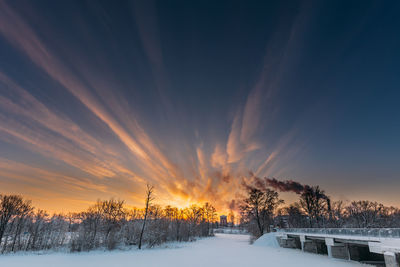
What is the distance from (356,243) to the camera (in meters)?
22.6

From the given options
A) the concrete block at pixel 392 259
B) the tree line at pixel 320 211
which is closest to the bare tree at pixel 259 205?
the tree line at pixel 320 211

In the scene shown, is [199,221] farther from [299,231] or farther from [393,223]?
[393,223]

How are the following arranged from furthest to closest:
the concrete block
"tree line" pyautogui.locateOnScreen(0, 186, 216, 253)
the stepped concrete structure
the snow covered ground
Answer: "tree line" pyautogui.locateOnScreen(0, 186, 216, 253) < the snow covered ground < the stepped concrete structure < the concrete block

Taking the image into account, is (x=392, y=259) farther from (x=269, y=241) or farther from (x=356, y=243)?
(x=269, y=241)

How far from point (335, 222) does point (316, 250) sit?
33279mm

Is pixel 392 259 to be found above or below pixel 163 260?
above

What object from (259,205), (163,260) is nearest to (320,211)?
(259,205)

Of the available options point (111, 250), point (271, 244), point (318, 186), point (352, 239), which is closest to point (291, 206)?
point (318, 186)

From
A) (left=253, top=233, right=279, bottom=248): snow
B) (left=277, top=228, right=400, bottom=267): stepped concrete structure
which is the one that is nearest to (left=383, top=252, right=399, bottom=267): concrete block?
(left=277, top=228, right=400, bottom=267): stepped concrete structure

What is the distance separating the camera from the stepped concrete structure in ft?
58.8

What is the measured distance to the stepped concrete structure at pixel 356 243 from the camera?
1792 cm

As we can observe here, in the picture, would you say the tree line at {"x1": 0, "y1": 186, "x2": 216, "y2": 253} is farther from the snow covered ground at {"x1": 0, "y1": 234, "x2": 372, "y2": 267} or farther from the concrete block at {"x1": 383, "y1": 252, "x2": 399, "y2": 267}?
the concrete block at {"x1": 383, "y1": 252, "x2": 399, "y2": 267}

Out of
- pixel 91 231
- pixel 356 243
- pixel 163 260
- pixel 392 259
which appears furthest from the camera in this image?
pixel 91 231

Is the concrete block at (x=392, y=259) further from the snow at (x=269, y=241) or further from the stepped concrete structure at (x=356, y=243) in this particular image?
the snow at (x=269, y=241)
